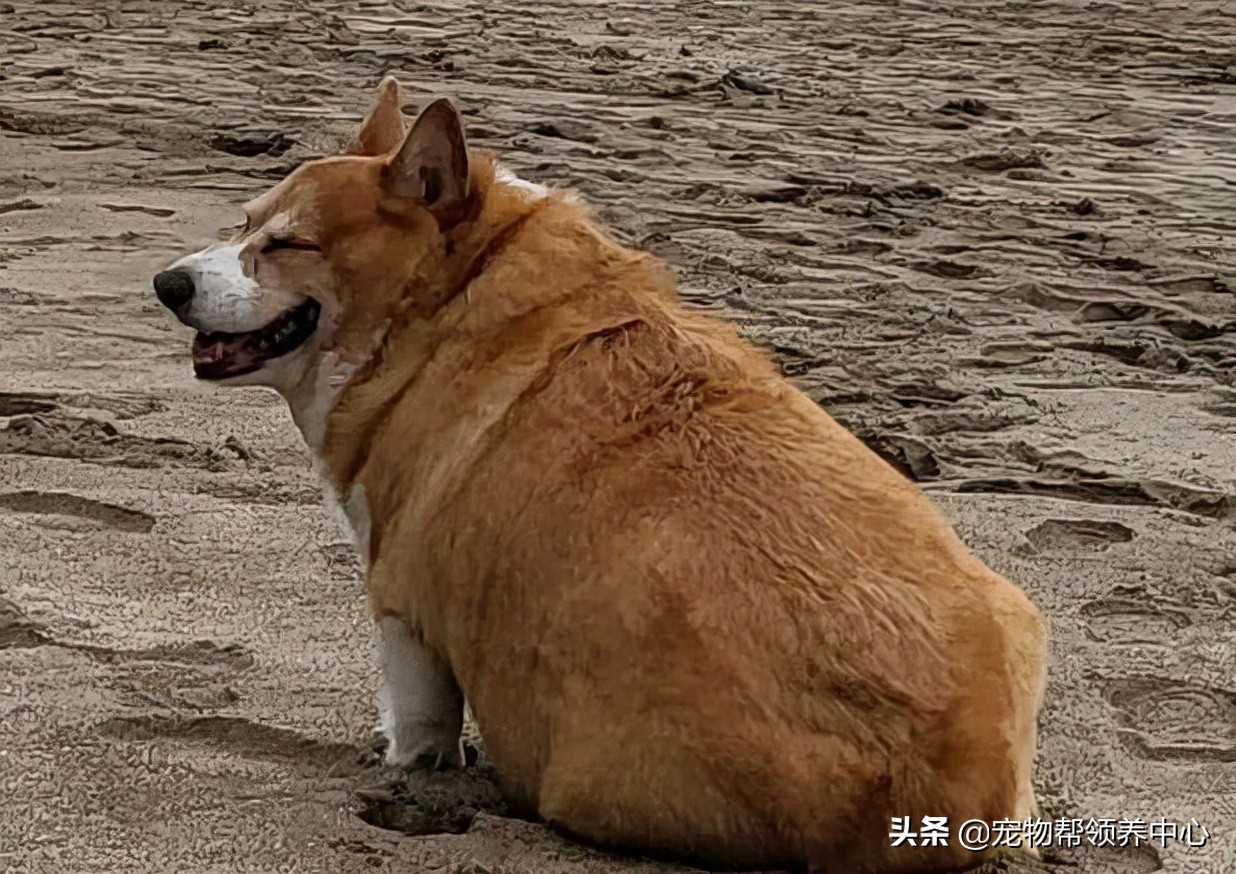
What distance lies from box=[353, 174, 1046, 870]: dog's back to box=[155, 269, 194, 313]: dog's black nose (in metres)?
0.42

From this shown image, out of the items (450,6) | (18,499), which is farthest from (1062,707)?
(450,6)

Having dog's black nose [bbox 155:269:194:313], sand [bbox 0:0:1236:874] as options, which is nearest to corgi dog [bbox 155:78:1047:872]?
dog's black nose [bbox 155:269:194:313]

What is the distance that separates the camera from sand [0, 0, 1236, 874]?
412 centimetres

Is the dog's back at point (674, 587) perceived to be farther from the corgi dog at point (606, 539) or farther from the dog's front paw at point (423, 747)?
the dog's front paw at point (423, 747)

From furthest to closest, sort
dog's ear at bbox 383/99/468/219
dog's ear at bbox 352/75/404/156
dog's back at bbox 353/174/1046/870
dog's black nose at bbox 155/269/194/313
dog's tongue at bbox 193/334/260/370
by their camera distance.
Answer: dog's ear at bbox 352/75/404/156, dog's tongue at bbox 193/334/260/370, dog's black nose at bbox 155/269/194/313, dog's ear at bbox 383/99/468/219, dog's back at bbox 353/174/1046/870

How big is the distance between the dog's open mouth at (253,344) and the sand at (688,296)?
0.84 meters

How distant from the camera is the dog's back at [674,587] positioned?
11.2 feet

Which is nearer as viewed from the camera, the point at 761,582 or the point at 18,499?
the point at 761,582

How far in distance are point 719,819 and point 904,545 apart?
1.99ft

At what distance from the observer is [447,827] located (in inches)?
153

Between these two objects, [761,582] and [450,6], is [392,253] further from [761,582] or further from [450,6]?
[450,6]

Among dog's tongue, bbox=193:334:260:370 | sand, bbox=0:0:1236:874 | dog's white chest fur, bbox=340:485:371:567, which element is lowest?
sand, bbox=0:0:1236:874

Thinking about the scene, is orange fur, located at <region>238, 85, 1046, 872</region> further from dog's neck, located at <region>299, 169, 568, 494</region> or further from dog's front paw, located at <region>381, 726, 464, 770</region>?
dog's front paw, located at <region>381, 726, 464, 770</region>

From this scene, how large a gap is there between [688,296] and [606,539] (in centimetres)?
404
